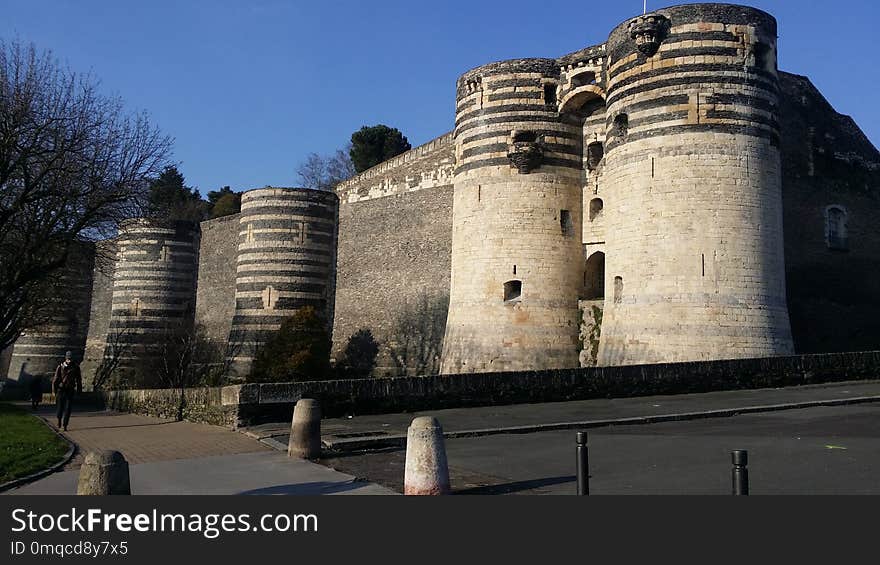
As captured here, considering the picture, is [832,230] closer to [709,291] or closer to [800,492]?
[709,291]

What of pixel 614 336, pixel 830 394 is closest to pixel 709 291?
pixel 614 336

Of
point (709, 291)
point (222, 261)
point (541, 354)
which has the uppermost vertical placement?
point (222, 261)

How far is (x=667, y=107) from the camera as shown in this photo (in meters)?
17.2

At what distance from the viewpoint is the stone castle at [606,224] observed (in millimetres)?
16750

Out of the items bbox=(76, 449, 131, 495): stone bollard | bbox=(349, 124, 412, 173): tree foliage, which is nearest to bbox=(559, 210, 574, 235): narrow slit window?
bbox=(76, 449, 131, 495): stone bollard

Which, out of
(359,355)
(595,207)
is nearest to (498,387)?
(595,207)

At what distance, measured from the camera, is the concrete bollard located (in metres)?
6.06

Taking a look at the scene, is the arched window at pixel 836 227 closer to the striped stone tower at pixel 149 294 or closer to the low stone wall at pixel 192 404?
the low stone wall at pixel 192 404

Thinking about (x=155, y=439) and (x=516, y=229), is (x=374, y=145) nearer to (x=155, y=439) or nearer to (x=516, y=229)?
(x=516, y=229)

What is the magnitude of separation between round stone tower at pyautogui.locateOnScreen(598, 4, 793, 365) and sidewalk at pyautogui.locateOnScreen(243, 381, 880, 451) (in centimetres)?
249

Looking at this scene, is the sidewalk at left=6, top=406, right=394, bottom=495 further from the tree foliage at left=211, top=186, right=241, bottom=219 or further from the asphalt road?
the tree foliage at left=211, top=186, right=241, bottom=219

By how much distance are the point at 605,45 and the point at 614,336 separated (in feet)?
24.9

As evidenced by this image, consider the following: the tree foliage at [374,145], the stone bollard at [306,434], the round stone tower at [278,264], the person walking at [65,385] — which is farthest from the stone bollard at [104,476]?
the tree foliage at [374,145]

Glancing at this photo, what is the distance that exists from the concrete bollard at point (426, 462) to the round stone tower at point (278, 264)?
20.5 meters
